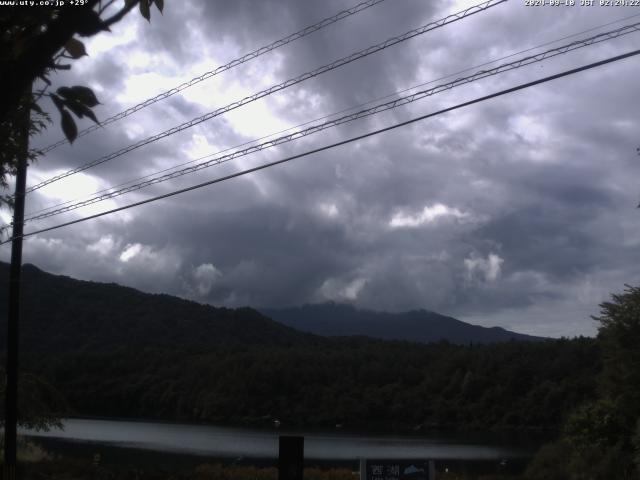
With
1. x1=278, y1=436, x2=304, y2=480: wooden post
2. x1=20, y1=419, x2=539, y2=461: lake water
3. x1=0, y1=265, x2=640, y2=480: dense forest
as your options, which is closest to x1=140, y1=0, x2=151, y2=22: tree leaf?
x1=278, y1=436, x2=304, y2=480: wooden post

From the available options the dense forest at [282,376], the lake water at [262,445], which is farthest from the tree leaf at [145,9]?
the dense forest at [282,376]

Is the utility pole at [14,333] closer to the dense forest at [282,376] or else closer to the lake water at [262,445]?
the lake water at [262,445]

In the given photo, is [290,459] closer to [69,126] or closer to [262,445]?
[69,126]

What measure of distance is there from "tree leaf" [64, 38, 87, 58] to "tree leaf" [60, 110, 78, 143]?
605mm

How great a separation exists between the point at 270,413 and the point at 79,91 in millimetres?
88509

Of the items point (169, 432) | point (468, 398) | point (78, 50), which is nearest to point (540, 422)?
point (468, 398)

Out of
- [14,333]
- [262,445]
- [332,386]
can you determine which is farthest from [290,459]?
[332,386]

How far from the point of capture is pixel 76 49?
5.09 meters

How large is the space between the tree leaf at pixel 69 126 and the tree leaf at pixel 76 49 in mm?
605

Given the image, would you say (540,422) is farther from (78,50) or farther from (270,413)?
(78,50)

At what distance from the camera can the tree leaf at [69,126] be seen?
4.61 meters

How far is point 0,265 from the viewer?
26.0 meters

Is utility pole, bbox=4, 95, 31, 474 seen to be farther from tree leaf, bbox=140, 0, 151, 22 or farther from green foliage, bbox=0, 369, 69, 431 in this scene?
tree leaf, bbox=140, 0, 151, 22

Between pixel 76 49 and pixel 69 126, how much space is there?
73 centimetres
